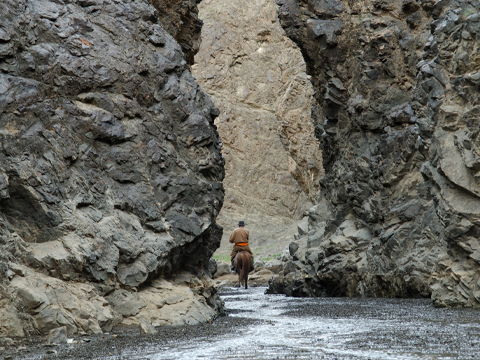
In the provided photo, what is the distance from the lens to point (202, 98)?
13.3 metres

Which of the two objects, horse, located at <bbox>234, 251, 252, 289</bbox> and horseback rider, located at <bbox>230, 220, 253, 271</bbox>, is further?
horse, located at <bbox>234, 251, 252, 289</bbox>

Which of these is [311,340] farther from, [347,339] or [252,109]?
[252,109]

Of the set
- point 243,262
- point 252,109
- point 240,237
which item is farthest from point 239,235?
point 252,109

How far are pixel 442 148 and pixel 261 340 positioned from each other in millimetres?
6370

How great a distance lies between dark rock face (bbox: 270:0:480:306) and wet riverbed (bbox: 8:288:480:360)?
2.58 metres

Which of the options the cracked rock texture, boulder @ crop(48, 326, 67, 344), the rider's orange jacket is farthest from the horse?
the cracked rock texture

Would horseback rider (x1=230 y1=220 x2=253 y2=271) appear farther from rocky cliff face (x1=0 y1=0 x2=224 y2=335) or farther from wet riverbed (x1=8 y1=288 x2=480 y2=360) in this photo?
wet riverbed (x1=8 y1=288 x2=480 y2=360)

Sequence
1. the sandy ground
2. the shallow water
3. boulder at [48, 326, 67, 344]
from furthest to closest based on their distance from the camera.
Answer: boulder at [48, 326, 67, 344] < the sandy ground < the shallow water

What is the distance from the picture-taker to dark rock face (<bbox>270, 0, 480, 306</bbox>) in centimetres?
1135

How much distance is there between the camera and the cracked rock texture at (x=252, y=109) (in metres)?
48.2

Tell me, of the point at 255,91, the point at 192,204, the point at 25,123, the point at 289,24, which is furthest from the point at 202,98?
the point at 255,91

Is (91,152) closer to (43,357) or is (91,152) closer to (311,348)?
(43,357)

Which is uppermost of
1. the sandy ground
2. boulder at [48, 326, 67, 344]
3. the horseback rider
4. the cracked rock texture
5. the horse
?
the cracked rock texture

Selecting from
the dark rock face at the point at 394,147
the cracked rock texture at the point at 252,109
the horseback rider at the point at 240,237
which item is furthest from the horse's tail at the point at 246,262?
the cracked rock texture at the point at 252,109
